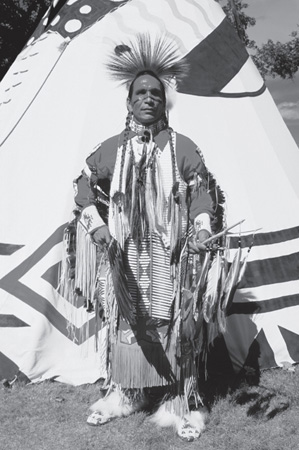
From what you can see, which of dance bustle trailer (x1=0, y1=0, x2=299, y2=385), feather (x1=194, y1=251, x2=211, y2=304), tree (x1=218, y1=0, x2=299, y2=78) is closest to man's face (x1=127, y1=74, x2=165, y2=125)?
feather (x1=194, y1=251, x2=211, y2=304)

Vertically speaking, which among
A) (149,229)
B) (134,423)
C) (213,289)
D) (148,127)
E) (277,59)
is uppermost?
(277,59)

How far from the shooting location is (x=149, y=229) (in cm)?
311

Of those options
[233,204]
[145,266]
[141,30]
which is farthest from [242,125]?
[145,266]

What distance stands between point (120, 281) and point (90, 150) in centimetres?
156

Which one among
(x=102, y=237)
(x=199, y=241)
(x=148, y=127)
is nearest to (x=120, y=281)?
(x=102, y=237)

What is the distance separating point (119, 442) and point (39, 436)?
46cm

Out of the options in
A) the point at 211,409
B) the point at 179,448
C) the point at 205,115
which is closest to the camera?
the point at 179,448

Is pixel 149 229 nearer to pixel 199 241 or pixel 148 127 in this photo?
pixel 199 241

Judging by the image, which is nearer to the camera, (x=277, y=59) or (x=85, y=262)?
(x=85, y=262)

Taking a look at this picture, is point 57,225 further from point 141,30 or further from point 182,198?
point 141,30

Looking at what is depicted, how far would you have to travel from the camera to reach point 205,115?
14.7 feet

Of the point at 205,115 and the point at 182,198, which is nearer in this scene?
the point at 182,198

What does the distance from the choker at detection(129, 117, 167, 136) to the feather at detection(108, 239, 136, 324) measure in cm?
62

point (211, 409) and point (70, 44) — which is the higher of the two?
point (70, 44)
